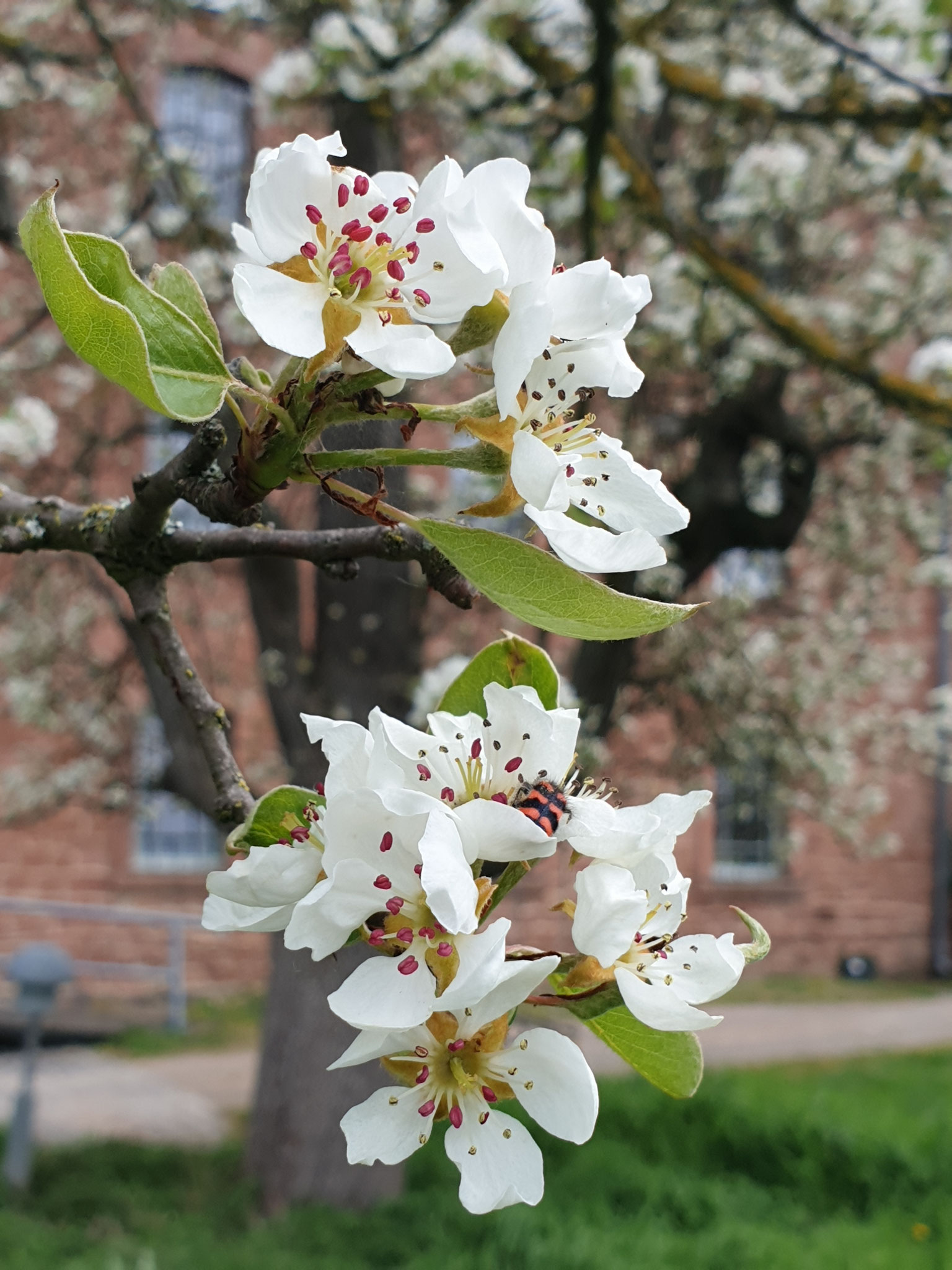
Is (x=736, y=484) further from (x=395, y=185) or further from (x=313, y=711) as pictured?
(x=395, y=185)

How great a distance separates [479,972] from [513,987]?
52 millimetres

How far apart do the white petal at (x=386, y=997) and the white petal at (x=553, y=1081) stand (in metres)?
0.10

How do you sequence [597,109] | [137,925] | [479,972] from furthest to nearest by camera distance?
1. [137,925]
2. [597,109]
3. [479,972]

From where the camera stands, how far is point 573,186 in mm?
4793

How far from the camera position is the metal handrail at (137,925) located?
9062 millimetres

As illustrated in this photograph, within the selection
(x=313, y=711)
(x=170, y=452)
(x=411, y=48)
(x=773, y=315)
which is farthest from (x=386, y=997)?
(x=411, y=48)

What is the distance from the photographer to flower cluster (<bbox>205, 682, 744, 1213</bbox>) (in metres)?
0.70

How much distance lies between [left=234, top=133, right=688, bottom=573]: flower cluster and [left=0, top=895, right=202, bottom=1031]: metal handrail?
28.3ft

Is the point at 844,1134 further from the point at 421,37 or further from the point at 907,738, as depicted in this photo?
the point at 421,37

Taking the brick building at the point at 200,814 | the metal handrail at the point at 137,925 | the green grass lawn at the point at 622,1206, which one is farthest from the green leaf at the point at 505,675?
the metal handrail at the point at 137,925

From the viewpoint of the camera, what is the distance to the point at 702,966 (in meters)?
0.80

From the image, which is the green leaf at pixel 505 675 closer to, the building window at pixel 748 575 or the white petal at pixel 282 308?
the white petal at pixel 282 308

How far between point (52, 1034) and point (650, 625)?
8780mm

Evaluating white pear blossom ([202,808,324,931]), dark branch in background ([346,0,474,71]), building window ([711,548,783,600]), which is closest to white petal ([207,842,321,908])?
white pear blossom ([202,808,324,931])
